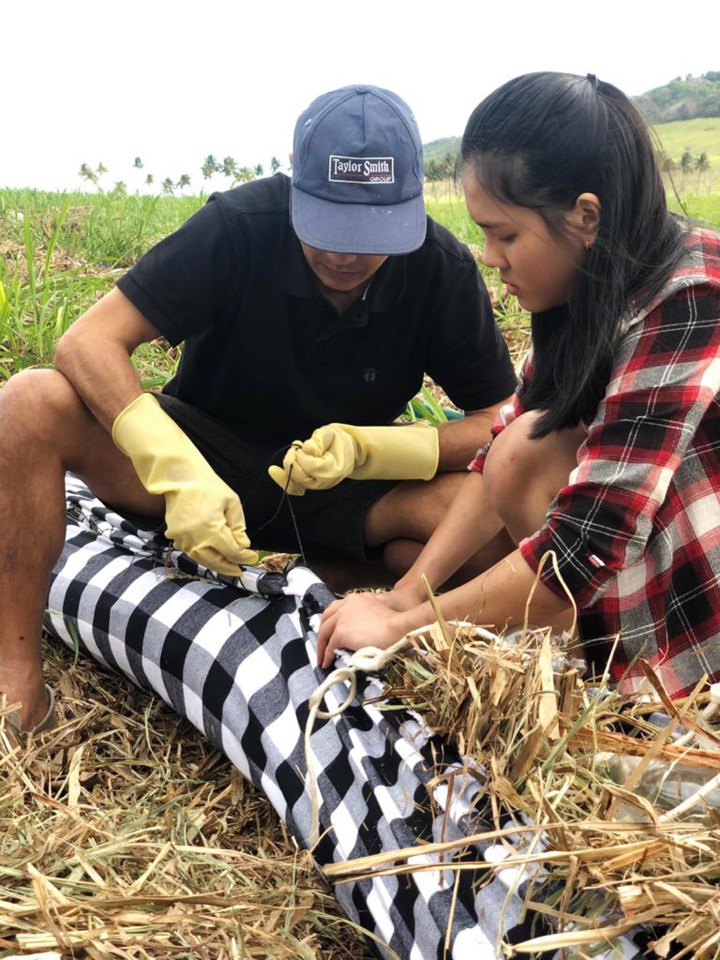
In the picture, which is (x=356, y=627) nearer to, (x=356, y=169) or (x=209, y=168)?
(x=356, y=169)

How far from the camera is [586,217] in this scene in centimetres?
140

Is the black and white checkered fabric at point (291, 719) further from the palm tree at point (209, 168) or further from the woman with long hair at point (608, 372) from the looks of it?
the palm tree at point (209, 168)

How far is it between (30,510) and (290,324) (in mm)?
623

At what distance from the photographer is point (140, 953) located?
3.74ft

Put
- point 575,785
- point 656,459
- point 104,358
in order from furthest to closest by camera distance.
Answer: point 104,358, point 656,459, point 575,785

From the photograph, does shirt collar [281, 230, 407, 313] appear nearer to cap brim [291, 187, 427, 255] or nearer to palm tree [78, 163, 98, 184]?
cap brim [291, 187, 427, 255]

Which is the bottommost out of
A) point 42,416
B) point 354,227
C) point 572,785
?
point 572,785

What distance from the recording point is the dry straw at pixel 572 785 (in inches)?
38.3

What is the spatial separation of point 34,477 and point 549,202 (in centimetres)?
100

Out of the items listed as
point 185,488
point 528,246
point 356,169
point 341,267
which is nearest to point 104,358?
point 185,488

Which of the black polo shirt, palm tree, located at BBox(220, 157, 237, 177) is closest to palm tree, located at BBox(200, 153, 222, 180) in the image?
palm tree, located at BBox(220, 157, 237, 177)

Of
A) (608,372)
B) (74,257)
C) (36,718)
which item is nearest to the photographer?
(608,372)

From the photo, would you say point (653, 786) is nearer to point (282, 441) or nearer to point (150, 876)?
point (150, 876)

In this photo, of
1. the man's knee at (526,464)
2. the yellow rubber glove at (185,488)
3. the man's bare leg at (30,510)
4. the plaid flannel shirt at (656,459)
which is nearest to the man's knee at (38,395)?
the man's bare leg at (30,510)
